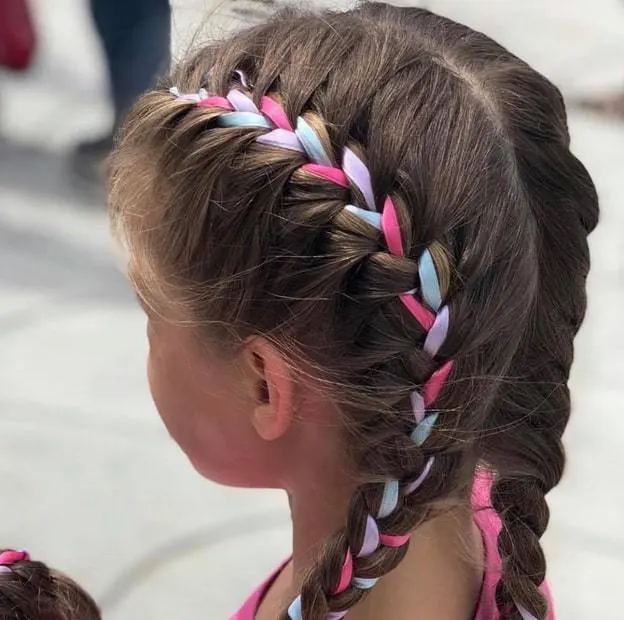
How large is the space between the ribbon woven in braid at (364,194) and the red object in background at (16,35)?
1.61m

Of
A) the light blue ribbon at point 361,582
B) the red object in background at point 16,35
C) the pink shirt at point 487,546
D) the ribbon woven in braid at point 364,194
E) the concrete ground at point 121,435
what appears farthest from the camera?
the red object in background at point 16,35

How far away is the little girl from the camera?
1.59 ft

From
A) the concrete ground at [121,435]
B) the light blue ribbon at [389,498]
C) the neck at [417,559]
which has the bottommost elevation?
the concrete ground at [121,435]

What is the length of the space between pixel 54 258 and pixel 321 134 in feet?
4.22

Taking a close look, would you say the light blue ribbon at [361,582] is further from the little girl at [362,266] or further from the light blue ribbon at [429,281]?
the light blue ribbon at [429,281]

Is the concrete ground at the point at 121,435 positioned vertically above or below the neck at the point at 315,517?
below

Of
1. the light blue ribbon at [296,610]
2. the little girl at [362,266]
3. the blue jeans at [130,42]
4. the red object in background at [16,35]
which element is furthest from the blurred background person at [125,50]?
the light blue ribbon at [296,610]

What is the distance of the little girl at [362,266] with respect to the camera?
48 cm

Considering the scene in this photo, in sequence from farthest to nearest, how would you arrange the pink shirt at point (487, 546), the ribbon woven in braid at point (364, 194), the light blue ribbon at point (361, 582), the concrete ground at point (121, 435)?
the concrete ground at point (121, 435)
the pink shirt at point (487, 546)
the light blue ribbon at point (361, 582)
the ribbon woven in braid at point (364, 194)

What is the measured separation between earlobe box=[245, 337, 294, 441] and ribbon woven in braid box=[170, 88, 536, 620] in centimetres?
8

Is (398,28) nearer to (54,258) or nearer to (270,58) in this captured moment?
(270,58)

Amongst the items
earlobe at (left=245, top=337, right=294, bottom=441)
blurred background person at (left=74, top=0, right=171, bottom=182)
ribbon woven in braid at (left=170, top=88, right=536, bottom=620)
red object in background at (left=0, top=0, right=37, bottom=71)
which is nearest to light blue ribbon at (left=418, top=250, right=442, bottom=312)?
ribbon woven in braid at (left=170, top=88, right=536, bottom=620)

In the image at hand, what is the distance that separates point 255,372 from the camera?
57cm

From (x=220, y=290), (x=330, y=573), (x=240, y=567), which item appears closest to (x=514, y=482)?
(x=330, y=573)
